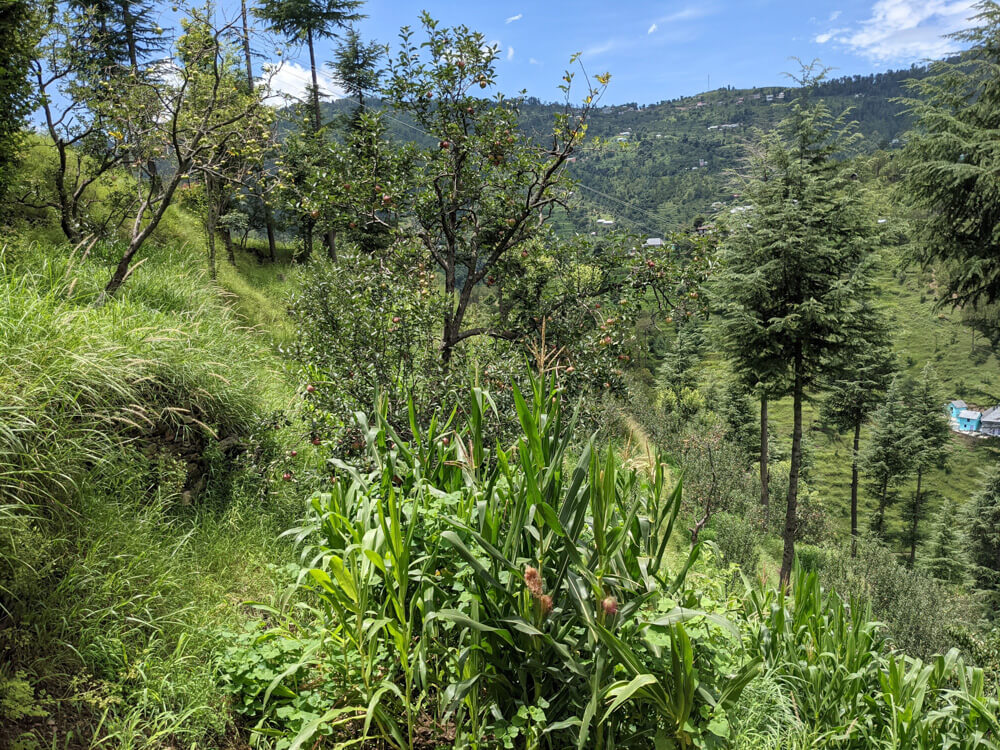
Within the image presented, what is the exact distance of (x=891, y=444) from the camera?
79.2ft

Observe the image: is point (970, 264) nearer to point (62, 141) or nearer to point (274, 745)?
point (274, 745)

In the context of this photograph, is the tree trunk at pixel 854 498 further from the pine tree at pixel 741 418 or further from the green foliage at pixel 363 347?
the green foliage at pixel 363 347

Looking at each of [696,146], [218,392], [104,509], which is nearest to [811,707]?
[104,509]

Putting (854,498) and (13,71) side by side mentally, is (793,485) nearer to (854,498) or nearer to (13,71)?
(13,71)

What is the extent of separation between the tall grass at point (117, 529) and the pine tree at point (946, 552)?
3019cm

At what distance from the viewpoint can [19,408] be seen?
2166mm

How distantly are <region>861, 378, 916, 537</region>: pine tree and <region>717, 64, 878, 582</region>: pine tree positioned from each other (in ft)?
52.5

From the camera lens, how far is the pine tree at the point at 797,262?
10.5 m

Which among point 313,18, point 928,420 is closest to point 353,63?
point 313,18

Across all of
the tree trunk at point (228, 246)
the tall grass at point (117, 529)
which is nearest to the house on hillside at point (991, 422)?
the tree trunk at point (228, 246)

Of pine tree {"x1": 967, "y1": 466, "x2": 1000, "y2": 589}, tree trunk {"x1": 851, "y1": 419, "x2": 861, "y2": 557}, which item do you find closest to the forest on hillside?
tree trunk {"x1": 851, "y1": 419, "x2": 861, "y2": 557}

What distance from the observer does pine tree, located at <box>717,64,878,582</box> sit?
34.3ft

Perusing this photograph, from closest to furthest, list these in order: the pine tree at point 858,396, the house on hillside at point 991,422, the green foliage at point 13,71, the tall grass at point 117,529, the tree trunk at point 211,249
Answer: the tall grass at point 117,529 → the green foliage at point 13,71 → the tree trunk at point 211,249 → the pine tree at point 858,396 → the house on hillside at point 991,422

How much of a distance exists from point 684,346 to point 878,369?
40.1 feet
